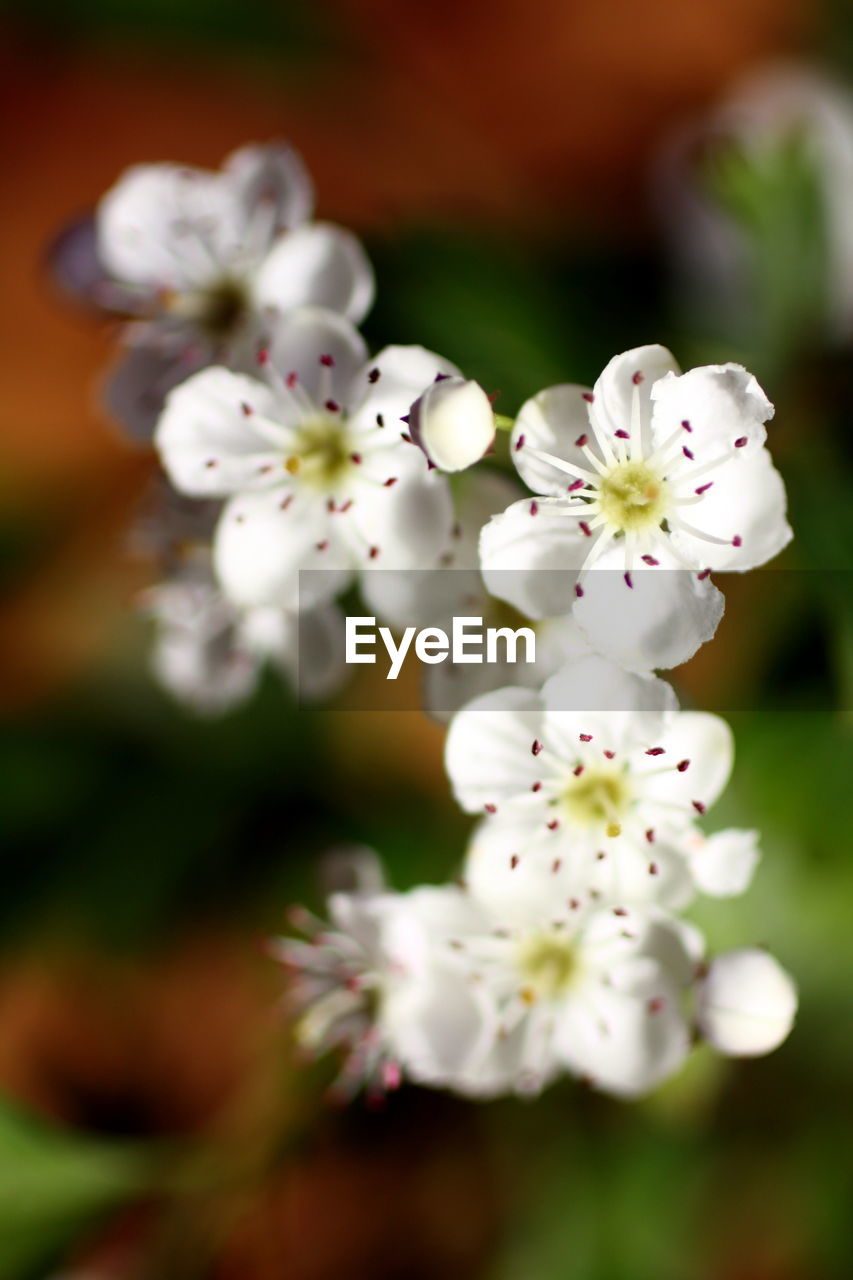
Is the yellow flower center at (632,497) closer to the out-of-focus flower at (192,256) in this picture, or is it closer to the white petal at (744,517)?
the white petal at (744,517)

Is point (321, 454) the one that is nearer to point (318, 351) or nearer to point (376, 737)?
point (318, 351)

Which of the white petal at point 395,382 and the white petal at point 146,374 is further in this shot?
the white petal at point 146,374

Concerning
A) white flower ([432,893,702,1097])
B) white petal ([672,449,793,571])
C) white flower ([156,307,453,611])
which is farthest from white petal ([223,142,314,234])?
white flower ([432,893,702,1097])

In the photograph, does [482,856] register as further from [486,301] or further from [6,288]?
[6,288]

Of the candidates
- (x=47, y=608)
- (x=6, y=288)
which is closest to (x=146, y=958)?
(x=47, y=608)

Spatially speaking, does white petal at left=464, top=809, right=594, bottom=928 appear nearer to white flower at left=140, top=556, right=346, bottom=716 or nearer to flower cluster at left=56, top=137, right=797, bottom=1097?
flower cluster at left=56, top=137, right=797, bottom=1097

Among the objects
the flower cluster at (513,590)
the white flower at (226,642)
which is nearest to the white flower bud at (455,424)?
the flower cluster at (513,590)

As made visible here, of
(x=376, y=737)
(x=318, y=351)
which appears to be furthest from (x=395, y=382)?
(x=376, y=737)
